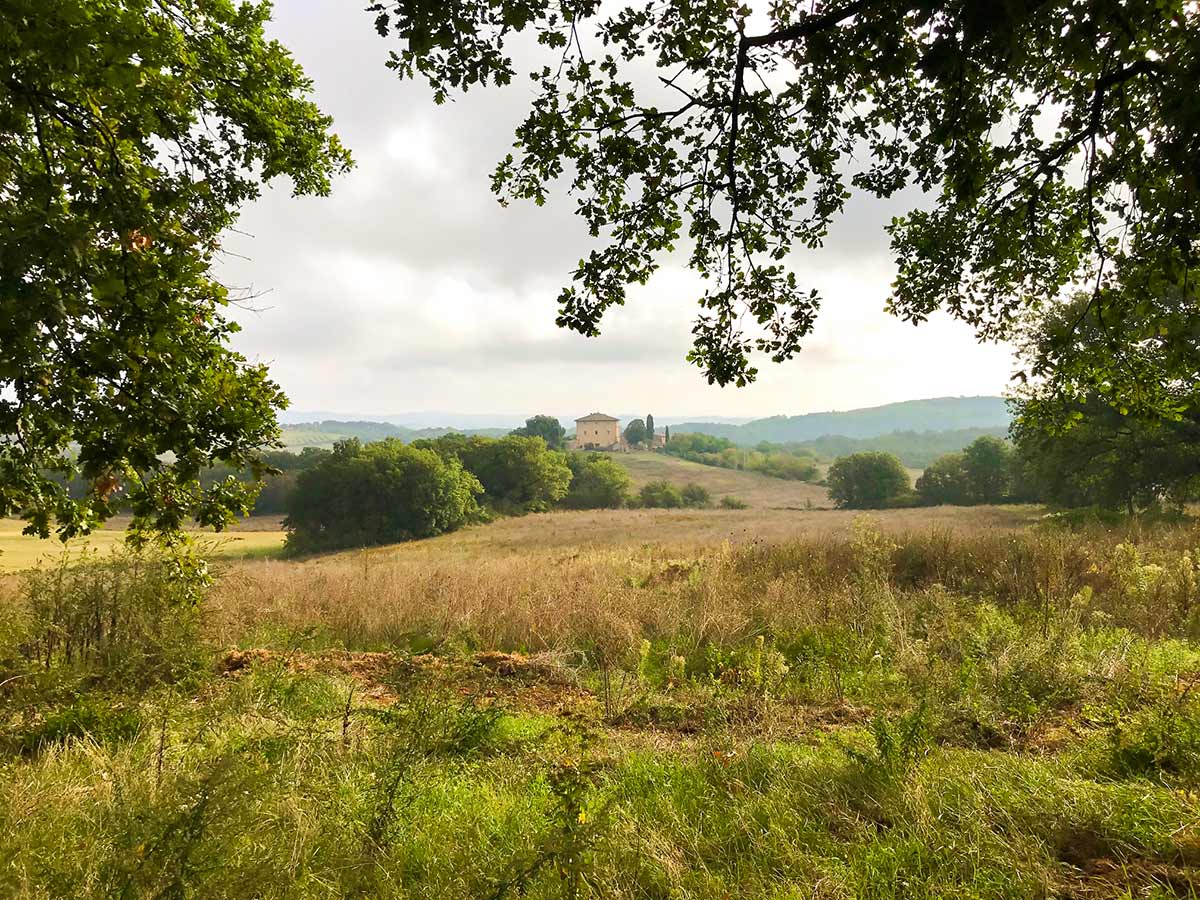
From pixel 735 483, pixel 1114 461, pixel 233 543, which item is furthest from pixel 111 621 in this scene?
pixel 735 483

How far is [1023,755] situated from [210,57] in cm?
885

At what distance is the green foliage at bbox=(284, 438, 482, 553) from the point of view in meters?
50.1

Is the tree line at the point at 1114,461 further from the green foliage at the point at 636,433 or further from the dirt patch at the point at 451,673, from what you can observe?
the green foliage at the point at 636,433

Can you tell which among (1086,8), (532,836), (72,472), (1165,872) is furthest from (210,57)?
(1165,872)

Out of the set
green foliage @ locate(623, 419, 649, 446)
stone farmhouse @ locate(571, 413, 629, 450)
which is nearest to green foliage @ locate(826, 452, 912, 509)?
green foliage @ locate(623, 419, 649, 446)

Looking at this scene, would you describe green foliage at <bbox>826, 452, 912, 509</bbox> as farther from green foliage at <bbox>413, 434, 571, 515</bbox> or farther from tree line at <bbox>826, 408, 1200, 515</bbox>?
tree line at <bbox>826, 408, 1200, 515</bbox>

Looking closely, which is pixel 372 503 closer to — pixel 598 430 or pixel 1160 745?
pixel 1160 745

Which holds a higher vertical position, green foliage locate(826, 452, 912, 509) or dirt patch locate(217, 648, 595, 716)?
dirt patch locate(217, 648, 595, 716)

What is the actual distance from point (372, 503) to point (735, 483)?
178ft

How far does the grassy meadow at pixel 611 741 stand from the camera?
2750 millimetres

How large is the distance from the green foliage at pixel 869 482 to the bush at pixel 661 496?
62.1 feet

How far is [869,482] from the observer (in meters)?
66.8

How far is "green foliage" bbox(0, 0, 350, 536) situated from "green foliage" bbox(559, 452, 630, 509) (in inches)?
2553

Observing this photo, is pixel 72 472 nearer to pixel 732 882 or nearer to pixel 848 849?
pixel 732 882
